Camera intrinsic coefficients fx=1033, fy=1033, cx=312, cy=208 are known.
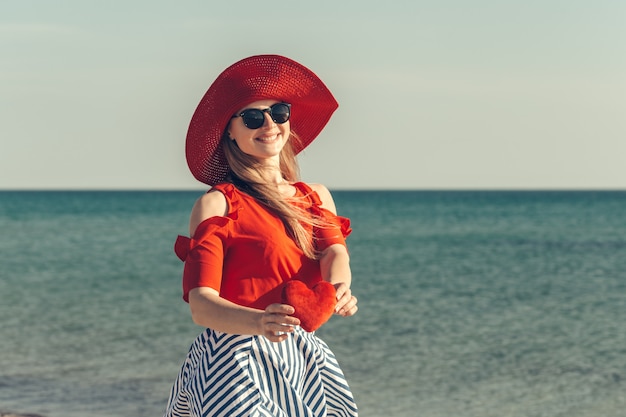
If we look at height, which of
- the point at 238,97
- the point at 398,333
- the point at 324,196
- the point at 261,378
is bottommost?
the point at 398,333

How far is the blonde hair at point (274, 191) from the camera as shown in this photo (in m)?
3.05

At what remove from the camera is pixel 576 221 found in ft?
171

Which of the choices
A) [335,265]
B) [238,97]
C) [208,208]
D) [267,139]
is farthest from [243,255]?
[238,97]

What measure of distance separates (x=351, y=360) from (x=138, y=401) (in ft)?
9.14

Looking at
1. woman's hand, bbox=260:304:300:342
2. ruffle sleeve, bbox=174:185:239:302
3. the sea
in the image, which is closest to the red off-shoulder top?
ruffle sleeve, bbox=174:185:239:302

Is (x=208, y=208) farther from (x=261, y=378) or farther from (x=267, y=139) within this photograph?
(x=261, y=378)

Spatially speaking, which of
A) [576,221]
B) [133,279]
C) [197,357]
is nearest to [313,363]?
[197,357]

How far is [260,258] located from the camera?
296 cm

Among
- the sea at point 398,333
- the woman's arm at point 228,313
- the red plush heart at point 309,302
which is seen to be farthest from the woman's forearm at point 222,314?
the sea at point 398,333

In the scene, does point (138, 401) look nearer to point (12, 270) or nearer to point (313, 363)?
point (313, 363)

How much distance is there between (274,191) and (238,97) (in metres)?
0.30

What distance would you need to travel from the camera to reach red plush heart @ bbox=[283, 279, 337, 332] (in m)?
2.68

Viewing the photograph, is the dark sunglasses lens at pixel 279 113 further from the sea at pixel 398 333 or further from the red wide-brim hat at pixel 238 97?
the sea at pixel 398 333

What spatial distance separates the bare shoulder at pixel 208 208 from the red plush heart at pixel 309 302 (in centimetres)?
37
